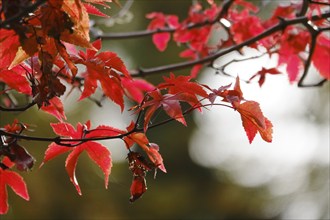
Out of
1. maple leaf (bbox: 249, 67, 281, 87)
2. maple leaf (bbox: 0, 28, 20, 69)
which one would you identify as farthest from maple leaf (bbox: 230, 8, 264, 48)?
maple leaf (bbox: 0, 28, 20, 69)

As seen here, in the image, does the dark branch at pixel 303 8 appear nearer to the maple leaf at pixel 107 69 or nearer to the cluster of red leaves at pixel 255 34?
the cluster of red leaves at pixel 255 34

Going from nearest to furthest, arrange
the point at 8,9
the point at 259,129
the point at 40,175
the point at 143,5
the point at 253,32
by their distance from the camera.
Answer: the point at 8,9 → the point at 259,129 → the point at 253,32 → the point at 40,175 → the point at 143,5

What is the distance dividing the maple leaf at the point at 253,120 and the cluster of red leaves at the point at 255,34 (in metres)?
0.52

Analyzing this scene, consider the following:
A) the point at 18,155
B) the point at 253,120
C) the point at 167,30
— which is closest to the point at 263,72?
the point at 167,30

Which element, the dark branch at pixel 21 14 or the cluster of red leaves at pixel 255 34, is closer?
the dark branch at pixel 21 14

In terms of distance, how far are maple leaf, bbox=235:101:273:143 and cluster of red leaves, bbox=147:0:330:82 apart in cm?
52

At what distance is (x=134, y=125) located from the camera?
0.97m

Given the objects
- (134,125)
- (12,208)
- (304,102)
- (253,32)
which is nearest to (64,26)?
(134,125)

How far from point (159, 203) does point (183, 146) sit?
66 cm

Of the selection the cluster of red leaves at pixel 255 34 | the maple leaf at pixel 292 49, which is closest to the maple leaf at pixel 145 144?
the cluster of red leaves at pixel 255 34

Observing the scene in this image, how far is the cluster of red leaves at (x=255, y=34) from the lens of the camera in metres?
1.51

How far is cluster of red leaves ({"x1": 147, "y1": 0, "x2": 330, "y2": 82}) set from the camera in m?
1.51

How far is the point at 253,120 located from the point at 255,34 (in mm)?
788

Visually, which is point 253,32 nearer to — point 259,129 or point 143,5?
point 259,129
